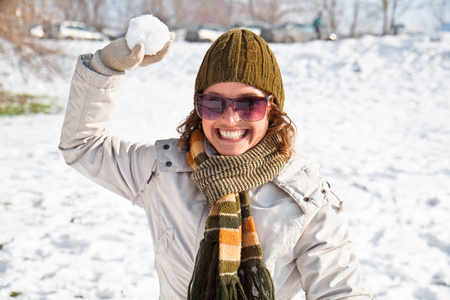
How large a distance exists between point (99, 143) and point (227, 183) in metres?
0.56

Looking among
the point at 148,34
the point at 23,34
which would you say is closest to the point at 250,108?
the point at 148,34

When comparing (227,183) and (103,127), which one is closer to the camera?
(227,183)

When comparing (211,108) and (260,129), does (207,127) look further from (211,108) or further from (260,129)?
(260,129)

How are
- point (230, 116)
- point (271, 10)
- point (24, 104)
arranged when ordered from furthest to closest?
point (271, 10), point (24, 104), point (230, 116)

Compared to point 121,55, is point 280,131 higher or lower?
lower

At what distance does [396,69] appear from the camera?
457 inches

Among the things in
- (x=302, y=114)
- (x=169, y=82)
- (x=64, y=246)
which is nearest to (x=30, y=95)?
(x=169, y=82)

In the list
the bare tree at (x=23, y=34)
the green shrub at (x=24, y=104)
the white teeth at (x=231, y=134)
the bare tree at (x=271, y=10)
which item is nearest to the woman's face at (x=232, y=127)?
the white teeth at (x=231, y=134)

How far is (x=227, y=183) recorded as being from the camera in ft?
5.22

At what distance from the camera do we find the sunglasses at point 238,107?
1655mm

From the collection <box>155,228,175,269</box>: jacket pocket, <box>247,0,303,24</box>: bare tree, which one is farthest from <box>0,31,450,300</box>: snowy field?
<box>247,0,303,24</box>: bare tree

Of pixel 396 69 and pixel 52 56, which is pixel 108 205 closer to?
pixel 52 56

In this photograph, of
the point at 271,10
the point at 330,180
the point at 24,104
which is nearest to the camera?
the point at 330,180

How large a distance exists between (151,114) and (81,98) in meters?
8.07
